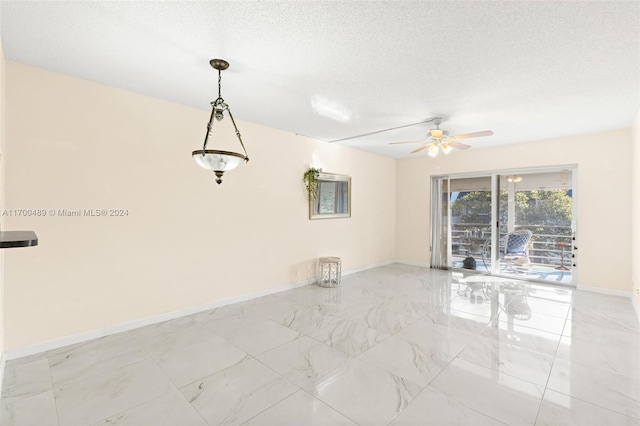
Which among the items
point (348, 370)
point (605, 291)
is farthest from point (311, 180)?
point (605, 291)

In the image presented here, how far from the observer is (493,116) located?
3867mm

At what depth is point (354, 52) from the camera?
92.7 inches

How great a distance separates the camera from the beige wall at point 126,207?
2656mm

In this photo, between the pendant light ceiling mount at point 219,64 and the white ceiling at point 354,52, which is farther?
the pendant light ceiling mount at point 219,64

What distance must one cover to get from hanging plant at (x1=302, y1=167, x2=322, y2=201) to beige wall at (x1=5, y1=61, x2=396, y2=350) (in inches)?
10.0

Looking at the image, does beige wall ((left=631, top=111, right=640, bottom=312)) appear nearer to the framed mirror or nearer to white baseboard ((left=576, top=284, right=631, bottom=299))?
white baseboard ((left=576, top=284, right=631, bottom=299))

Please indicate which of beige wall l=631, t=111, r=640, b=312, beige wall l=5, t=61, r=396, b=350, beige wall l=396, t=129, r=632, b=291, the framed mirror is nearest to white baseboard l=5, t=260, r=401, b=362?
beige wall l=5, t=61, r=396, b=350

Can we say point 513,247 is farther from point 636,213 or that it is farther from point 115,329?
point 115,329

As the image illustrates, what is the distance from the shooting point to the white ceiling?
1.88m

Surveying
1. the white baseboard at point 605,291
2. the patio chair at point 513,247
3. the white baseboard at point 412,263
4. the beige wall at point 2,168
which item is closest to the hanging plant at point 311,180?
the white baseboard at point 412,263

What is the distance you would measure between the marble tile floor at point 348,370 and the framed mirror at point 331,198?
1.90 metres

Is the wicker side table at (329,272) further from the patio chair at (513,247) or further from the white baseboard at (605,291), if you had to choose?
the white baseboard at (605,291)

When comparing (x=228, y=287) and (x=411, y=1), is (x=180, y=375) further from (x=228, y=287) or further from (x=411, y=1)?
(x=411, y=1)

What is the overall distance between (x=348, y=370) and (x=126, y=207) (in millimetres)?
2751
